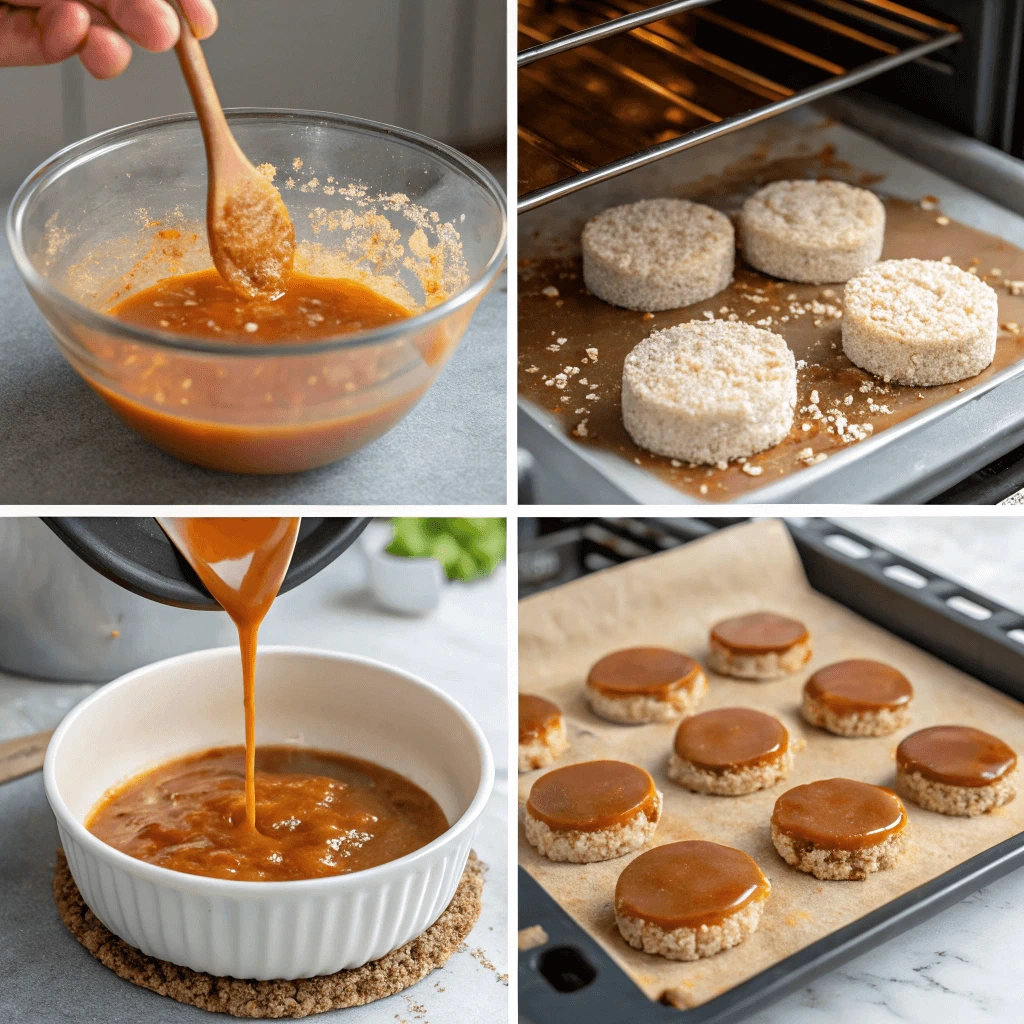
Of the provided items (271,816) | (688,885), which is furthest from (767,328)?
(271,816)

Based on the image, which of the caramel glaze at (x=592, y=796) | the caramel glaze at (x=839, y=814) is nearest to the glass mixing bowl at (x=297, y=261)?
the caramel glaze at (x=592, y=796)

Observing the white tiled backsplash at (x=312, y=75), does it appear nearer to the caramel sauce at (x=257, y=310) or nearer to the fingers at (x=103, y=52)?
the fingers at (x=103, y=52)

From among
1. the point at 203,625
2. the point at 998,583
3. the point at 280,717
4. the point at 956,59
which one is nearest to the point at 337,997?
the point at 280,717

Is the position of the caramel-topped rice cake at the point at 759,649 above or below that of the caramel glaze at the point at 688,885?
below

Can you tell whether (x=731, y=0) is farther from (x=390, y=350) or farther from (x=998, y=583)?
(x=390, y=350)

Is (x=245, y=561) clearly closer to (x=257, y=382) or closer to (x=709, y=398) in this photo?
(x=257, y=382)

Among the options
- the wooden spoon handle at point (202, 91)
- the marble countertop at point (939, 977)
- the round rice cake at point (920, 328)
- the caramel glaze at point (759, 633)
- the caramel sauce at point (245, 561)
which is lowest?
the marble countertop at point (939, 977)

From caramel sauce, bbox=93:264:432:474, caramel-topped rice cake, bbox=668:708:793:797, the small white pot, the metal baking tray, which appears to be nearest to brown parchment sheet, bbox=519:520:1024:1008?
caramel-topped rice cake, bbox=668:708:793:797

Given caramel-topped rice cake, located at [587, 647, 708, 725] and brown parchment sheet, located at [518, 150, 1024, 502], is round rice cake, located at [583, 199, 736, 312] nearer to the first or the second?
brown parchment sheet, located at [518, 150, 1024, 502]
